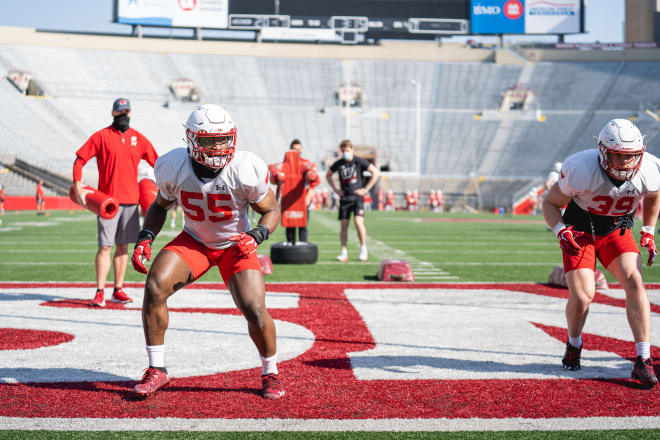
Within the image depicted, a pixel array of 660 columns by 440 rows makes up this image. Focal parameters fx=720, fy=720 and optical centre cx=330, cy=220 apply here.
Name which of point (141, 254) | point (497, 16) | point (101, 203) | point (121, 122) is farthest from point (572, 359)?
point (497, 16)

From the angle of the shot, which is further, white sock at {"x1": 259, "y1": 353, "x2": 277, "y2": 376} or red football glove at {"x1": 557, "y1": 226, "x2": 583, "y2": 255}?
red football glove at {"x1": 557, "y1": 226, "x2": 583, "y2": 255}

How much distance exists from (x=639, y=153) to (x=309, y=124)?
41582 mm

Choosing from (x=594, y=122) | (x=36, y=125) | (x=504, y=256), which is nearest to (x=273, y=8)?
(x=36, y=125)

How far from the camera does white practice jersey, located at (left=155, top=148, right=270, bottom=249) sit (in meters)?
3.97

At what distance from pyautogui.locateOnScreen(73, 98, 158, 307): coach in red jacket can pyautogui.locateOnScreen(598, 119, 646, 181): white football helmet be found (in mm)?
4284

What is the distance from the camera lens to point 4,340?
5.20m

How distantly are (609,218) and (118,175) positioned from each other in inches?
172

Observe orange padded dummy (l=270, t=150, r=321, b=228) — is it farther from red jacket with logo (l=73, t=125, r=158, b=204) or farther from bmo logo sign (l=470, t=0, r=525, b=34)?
bmo logo sign (l=470, t=0, r=525, b=34)

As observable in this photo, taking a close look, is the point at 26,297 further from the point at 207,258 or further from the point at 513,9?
the point at 513,9

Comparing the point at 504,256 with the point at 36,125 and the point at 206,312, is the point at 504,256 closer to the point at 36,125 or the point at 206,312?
→ the point at 206,312

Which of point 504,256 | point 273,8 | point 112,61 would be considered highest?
point 273,8

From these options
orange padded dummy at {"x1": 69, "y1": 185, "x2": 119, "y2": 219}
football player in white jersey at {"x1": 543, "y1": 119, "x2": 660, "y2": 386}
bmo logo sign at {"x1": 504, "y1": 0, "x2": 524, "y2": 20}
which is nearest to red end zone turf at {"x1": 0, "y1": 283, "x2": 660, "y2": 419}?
football player in white jersey at {"x1": 543, "y1": 119, "x2": 660, "y2": 386}

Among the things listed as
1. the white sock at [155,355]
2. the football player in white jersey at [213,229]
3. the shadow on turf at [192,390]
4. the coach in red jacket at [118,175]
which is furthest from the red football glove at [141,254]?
the coach in red jacket at [118,175]

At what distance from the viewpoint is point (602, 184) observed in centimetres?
432
